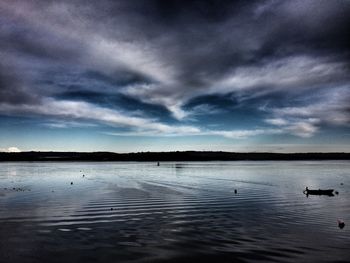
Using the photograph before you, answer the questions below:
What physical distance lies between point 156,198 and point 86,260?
24.2 m

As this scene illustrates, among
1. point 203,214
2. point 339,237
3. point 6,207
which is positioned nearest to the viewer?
point 339,237

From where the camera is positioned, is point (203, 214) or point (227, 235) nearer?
point (227, 235)

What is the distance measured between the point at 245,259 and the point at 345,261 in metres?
4.82

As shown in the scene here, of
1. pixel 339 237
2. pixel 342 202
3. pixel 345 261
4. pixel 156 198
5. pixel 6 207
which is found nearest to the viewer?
pixel 345 261

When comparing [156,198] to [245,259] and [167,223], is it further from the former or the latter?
[245,259]

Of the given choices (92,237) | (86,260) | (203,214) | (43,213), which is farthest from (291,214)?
(43,213)

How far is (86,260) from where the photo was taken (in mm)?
15938

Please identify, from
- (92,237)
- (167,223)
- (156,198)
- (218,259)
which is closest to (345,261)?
(218,259)

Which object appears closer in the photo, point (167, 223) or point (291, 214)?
point (167, 223)

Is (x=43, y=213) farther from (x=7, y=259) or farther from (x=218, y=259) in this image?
(x=218, y=259)

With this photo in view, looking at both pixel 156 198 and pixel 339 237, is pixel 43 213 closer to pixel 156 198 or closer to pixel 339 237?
pixel 156 198

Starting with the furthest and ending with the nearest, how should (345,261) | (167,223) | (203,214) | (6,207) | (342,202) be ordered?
(342,202) < (6,207) < (203,214) < (167,223) < (345,261)

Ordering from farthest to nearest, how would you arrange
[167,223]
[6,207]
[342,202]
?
[342,202], [6,207], [167,223]

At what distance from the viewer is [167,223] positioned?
24547mm
